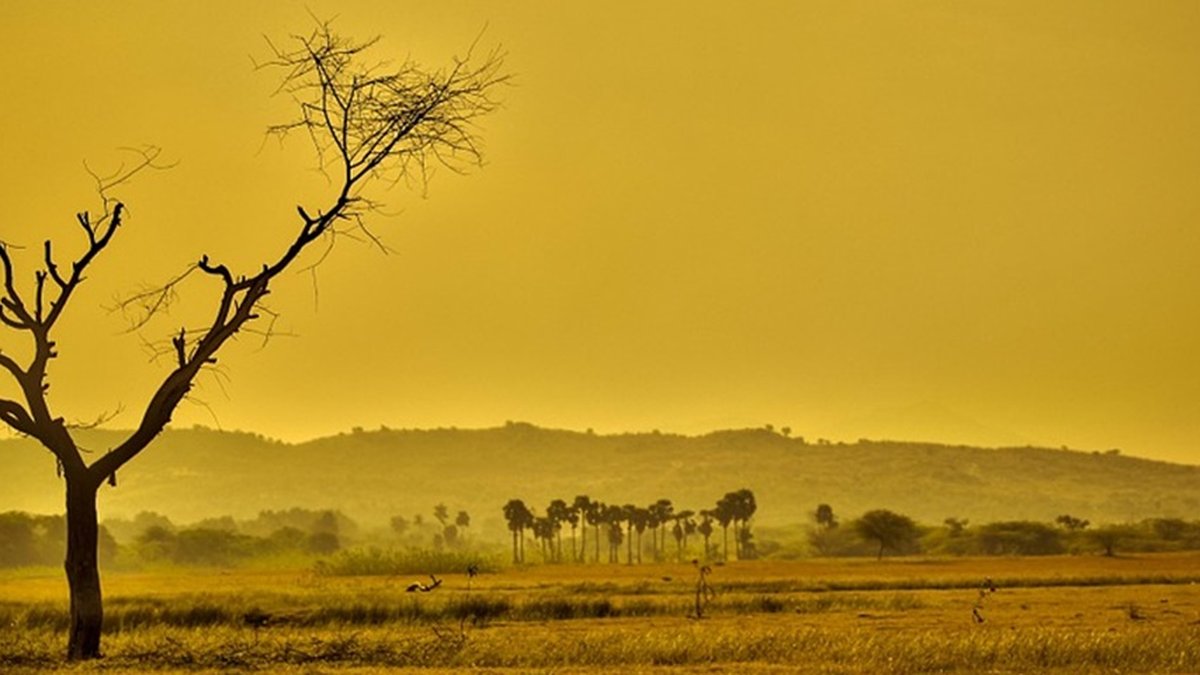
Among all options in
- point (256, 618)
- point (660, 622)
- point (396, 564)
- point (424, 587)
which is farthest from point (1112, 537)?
point (424, 587)

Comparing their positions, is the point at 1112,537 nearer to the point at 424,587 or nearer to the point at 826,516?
the point at 826,516

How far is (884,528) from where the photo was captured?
13075 cm

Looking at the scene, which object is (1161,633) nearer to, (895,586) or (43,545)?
(895,586)

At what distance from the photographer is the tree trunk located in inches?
1256

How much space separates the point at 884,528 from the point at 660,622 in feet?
277

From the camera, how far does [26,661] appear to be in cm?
3119

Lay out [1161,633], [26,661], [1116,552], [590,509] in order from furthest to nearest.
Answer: [590,509]
[1116,552]
[1161,633]
[26,661]

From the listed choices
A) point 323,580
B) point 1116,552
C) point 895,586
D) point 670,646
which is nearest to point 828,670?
point 670,646

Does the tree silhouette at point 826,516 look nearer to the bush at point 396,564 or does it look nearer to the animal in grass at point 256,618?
the bush at point 396,564

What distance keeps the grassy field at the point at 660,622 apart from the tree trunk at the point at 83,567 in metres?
0.69

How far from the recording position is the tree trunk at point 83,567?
1256 inches

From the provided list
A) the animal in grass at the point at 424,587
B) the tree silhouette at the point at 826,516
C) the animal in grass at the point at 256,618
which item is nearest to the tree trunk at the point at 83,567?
the animal in grass at the point at 424,587

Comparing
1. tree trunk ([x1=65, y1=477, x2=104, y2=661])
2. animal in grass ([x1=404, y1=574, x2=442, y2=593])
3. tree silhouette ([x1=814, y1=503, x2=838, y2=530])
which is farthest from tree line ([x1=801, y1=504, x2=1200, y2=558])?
tree trunk ([x1=65, y1=477, x2=104, y2=661])

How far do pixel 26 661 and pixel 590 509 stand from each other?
378 feet
